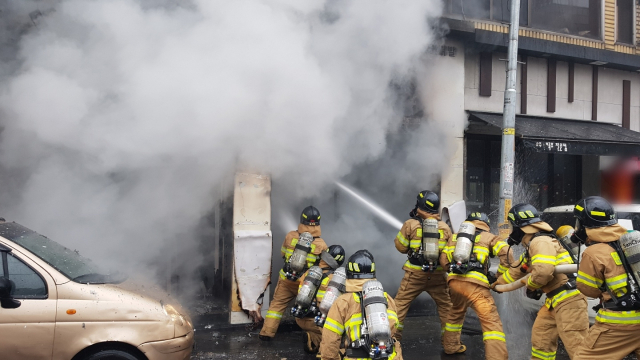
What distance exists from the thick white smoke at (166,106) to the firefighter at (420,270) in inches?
74.7

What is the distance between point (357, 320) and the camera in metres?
3.12

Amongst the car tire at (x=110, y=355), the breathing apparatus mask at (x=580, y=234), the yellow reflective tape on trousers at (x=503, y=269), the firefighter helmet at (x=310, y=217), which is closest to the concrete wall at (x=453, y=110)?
the firefighter helmet at (x=310, y=217)

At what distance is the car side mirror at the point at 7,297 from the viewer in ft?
11.1

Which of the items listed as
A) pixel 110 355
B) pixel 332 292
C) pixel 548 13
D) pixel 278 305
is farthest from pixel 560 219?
pixel 110 355

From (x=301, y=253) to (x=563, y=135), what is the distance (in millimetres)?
5160

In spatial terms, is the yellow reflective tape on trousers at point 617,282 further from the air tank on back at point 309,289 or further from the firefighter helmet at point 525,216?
the air tank on back at point 309,289

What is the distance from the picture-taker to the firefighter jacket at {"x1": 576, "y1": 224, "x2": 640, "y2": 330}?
3.23 meters

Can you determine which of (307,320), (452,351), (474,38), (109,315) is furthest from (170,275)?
(474,38)

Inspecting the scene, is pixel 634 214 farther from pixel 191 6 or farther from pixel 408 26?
pixel 191 6

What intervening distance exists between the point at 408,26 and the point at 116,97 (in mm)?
4160

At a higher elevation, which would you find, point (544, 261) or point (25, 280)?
point (544, 261)

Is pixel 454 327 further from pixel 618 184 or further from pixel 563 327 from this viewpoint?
pixel 618 184

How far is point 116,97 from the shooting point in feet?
19.7

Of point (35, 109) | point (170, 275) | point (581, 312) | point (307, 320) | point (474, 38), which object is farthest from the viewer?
point (474, 38)
